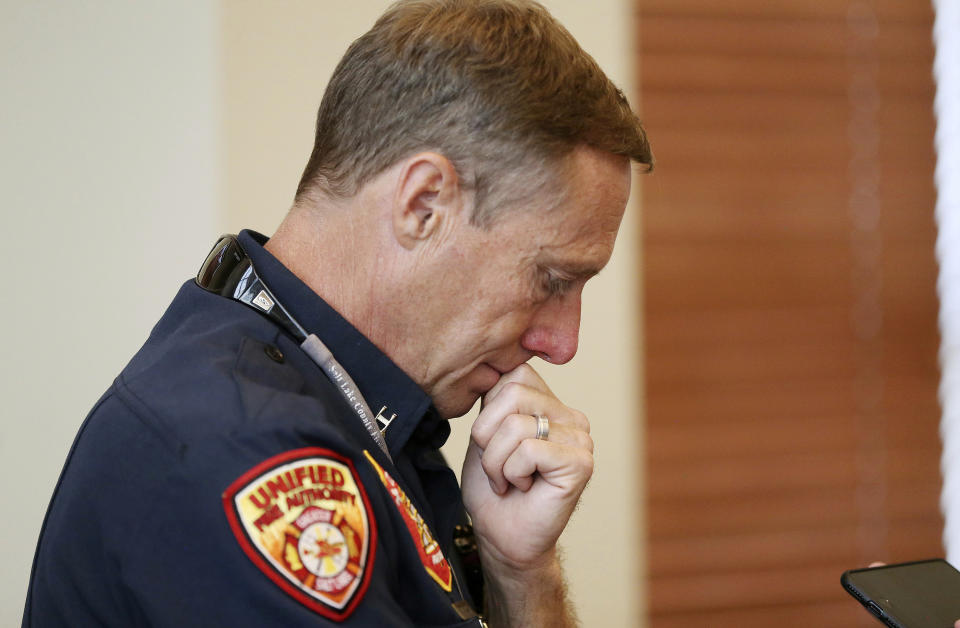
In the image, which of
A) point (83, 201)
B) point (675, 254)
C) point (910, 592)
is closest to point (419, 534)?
point (910, 592)

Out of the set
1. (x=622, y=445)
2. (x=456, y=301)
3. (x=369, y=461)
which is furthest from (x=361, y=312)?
(x=622, y=445)

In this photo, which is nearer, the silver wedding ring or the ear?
the ear

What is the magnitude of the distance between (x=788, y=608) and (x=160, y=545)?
209cm

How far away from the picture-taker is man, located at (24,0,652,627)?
30.2 inches

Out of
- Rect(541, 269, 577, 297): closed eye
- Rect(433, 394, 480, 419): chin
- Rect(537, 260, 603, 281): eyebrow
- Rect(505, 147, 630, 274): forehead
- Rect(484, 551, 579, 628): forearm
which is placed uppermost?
Rect(505, 147, 630, 274): forehead

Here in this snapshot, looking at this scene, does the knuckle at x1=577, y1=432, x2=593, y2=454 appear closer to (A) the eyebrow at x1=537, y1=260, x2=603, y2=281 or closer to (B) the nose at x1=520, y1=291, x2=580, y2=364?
(B) the nose at x1=520, y1=291, x2=580, y2=364

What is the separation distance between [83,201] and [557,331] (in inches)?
48.7

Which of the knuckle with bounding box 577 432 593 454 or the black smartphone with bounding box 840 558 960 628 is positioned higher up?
the knuckle with bounding box 577 432 593 454

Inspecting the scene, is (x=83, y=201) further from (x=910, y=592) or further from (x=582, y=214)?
(x=910, y=592)

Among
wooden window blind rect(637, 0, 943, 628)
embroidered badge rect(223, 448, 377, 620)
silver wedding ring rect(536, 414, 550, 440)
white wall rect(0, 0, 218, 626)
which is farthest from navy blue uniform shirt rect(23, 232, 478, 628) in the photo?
wooden window blind rect(637, 0, 943, 628)

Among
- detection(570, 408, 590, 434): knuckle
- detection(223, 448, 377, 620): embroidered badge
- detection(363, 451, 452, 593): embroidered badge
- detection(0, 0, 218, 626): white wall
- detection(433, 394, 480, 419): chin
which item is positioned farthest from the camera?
detection(0, 0, 218, 626): white wall

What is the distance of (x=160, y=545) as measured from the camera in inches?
30.7

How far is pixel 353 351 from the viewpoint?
41.8 inches

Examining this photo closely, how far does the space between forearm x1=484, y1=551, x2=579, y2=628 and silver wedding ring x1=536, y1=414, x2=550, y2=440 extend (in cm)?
19
